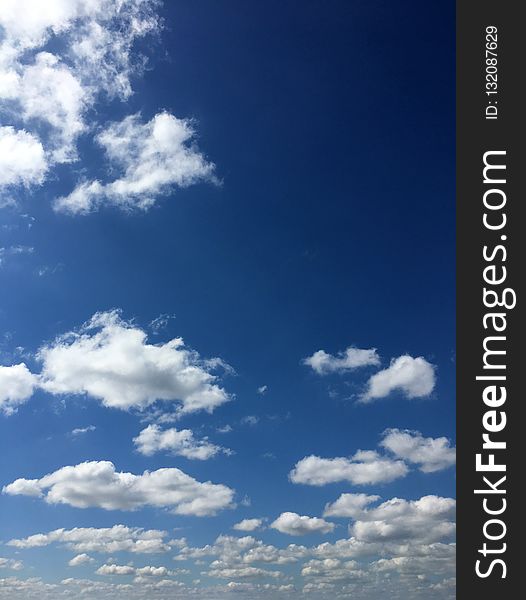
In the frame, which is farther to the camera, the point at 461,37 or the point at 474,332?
the point at 461,37

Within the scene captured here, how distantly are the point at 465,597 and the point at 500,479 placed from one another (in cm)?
1032

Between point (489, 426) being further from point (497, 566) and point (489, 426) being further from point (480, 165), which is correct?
point (480, 165)

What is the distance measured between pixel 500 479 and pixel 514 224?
881 inches

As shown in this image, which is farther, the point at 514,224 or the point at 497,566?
the point at 514,224

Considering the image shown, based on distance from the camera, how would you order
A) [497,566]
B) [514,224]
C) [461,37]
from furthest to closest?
[461,37]
[514,224]
[497,566]

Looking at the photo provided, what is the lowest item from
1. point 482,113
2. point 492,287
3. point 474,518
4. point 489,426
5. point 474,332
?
point 474,518

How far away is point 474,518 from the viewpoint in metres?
45.9

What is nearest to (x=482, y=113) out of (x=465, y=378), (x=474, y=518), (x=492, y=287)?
(x=492, y=287)

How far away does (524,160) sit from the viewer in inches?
1925

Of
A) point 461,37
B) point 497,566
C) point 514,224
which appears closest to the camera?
point 497,566

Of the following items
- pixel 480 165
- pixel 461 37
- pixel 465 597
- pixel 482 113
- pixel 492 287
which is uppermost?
pixel 461 37

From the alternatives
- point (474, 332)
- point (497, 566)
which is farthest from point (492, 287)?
point (497, 566)

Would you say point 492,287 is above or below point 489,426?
above

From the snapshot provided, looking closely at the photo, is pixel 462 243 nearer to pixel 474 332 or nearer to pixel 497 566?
pixel 474 332
